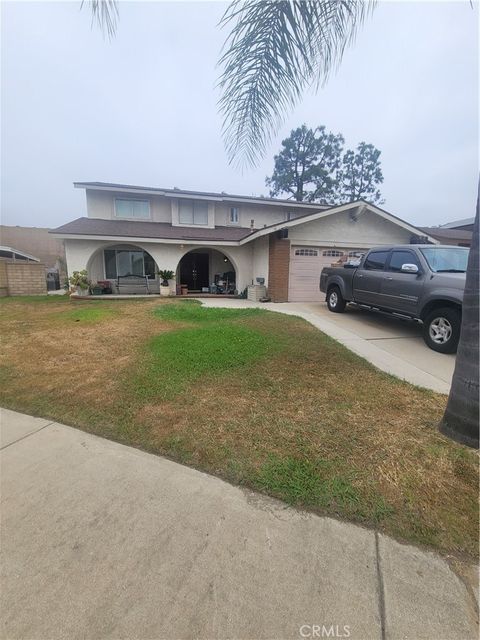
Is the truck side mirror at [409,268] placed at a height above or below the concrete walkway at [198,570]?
above

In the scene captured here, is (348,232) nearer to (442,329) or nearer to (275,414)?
(442,329)

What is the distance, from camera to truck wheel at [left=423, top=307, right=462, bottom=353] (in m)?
5.30

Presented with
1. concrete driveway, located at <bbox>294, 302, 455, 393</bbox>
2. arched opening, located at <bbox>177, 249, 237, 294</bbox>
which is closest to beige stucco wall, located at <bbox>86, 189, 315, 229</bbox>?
arched opening, located at <bbox>177, 249, 237, 294</bbox>

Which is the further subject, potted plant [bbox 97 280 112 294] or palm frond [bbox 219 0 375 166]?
potted plant [bbox 97 280 112 294]

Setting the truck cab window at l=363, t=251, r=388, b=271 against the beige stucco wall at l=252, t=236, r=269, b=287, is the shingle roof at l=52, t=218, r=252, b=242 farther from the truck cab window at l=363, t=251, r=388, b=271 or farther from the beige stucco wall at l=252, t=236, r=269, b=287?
the truck cab window at l=363, t=251, r=388, b=271

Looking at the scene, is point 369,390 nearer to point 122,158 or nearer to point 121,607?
point 121,607

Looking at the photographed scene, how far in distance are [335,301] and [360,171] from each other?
95.8 ft

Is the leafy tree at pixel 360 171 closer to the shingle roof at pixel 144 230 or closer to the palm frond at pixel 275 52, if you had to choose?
the shingle roof at pixel 144 230

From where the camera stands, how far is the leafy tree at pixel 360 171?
31656 mm

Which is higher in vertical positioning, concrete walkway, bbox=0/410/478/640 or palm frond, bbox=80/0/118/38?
palm frond, bbox=80/0/118/38

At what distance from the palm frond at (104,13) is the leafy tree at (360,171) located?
33.0m
